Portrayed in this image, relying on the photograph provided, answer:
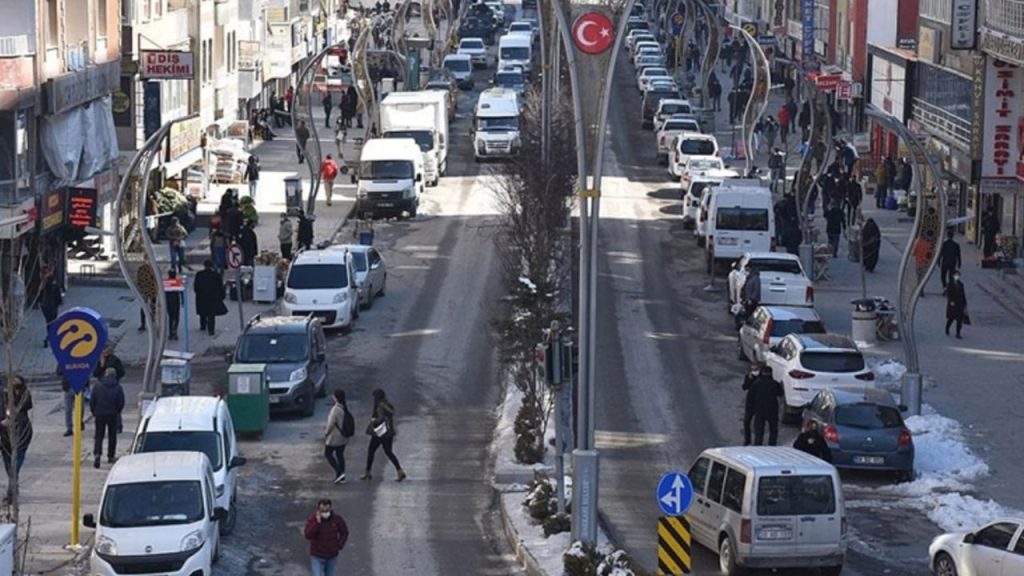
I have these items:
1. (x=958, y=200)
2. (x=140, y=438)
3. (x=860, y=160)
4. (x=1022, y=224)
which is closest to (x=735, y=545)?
(x=140, y=438)

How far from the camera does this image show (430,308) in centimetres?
5003

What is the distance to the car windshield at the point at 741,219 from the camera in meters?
53.0

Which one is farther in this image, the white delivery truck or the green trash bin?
the white delivery truck

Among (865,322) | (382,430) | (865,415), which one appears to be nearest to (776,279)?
(865,322)

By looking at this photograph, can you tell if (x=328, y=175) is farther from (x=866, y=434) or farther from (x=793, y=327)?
(x=866, y=434)

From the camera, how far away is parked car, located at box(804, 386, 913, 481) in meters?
33.3

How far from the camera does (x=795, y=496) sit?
27078mm

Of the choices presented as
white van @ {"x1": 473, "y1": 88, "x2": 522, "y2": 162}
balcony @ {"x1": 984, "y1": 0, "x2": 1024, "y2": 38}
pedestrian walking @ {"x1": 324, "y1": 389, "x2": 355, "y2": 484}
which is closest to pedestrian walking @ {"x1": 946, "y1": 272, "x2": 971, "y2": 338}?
balcony @ {"x1": 984, "y1": 0, "x2": 1024, "y2": 38}

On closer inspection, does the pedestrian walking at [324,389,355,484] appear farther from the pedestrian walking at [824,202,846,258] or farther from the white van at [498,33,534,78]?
the white van at [498,33,534,78]

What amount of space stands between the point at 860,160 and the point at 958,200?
11.7m

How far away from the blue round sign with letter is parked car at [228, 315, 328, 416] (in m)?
8.82

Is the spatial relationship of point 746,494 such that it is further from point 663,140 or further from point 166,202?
point 663,140

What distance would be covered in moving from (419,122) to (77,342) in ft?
136

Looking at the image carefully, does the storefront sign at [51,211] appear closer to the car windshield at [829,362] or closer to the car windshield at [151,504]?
the car windshield at [829,362]
